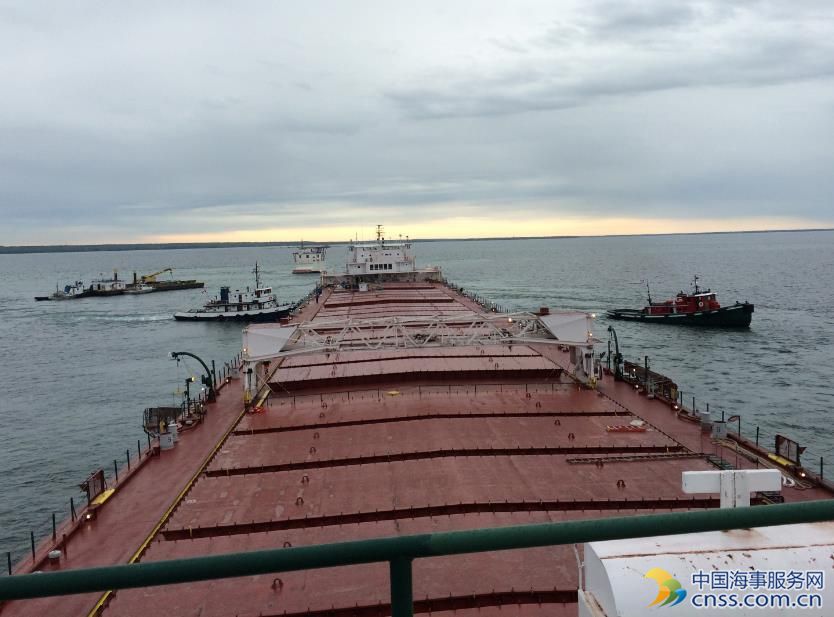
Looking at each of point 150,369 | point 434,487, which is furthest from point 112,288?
point 434,487

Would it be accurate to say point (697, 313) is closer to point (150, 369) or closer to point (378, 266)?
point (378, 266)

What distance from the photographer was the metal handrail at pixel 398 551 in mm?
2197

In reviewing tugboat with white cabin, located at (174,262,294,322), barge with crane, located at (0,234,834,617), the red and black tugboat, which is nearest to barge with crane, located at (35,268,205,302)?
tugboat with white cabin, located at (174,262,294,322)

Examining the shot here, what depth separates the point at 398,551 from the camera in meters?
2.38

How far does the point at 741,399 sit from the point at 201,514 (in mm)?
37638

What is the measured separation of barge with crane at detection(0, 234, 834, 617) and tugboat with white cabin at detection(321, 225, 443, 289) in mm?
48265

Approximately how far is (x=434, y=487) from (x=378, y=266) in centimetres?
6779

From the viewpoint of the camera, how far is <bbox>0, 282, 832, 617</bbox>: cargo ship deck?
11.7m

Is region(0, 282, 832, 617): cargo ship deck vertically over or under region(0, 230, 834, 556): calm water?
over

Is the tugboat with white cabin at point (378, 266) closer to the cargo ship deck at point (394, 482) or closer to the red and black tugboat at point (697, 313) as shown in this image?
the red and black tugboat at point (697, 313)

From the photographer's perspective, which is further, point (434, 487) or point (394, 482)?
point (394, 482)

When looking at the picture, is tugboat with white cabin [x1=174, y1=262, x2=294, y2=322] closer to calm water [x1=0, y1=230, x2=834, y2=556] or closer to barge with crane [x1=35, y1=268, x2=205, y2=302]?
calm water [x1=0, y1=230, x2=834, y2=556]

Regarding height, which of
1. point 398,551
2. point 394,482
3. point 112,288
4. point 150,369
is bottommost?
point 150,369

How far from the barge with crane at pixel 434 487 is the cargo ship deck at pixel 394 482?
6cm
